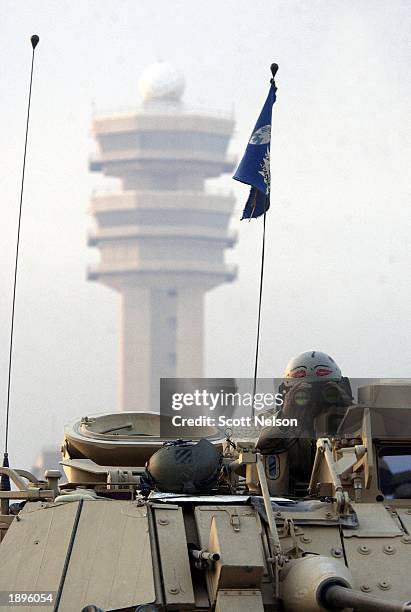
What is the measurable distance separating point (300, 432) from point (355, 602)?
5.97 meters

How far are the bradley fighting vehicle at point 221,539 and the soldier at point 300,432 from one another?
161cm

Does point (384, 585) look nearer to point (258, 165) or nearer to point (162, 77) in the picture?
point (258, 165)

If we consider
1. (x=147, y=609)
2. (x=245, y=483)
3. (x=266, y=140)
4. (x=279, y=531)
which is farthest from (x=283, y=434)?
(x=266, y=140)

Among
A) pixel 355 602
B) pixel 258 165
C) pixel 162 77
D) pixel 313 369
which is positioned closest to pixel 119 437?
pixel 313 369

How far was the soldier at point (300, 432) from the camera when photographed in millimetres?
18781

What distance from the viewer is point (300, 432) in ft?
62.3

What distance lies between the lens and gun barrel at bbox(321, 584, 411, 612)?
12588mm

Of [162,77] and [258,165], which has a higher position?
[162,77]

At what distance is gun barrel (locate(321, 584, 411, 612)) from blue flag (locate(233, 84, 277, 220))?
1194 centimetres

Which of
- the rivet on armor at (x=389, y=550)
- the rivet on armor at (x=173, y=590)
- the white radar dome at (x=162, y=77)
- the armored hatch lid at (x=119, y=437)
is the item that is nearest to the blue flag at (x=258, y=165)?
the armored hatch lid at (x=119, y=437)

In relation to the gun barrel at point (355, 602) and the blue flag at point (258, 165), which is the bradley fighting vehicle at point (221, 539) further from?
the blue flag at point (258, 165)

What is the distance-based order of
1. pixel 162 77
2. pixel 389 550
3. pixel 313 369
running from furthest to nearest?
pixel 162 77
pixel 313 369
pixel 389 550

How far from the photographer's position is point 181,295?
628 ft

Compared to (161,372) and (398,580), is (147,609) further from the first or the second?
(161,372)
